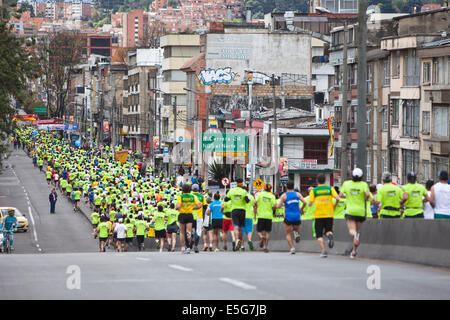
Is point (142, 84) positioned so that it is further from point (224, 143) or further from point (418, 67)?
point (418, 67)

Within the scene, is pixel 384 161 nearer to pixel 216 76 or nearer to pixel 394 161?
pixel 394 161

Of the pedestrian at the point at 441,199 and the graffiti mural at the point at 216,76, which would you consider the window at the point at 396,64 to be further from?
the pedestrian at the point at 441,199

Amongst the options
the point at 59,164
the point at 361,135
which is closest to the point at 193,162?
the point at 59,164

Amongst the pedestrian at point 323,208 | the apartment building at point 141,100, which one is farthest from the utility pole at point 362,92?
the apartment building at point 141,100

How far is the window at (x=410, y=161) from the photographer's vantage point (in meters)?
48.9

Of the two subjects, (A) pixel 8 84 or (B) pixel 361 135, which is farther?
(A) pixel 8 84

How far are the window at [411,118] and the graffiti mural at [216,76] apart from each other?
3408cm

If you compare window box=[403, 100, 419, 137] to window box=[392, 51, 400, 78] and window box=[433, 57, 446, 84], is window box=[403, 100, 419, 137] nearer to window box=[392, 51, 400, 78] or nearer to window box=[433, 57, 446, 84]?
window box=[392, 51, 400, 78]

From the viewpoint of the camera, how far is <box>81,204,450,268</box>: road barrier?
17109mm

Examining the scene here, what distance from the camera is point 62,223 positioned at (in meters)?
54.2

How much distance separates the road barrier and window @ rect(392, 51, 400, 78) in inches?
1216

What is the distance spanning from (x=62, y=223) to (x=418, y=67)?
19487 millimetres

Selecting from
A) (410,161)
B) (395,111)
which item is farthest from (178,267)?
(395,111)

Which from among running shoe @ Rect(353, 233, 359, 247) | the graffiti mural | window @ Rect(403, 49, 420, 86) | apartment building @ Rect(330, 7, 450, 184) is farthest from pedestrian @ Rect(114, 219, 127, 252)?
the graffiti mural
